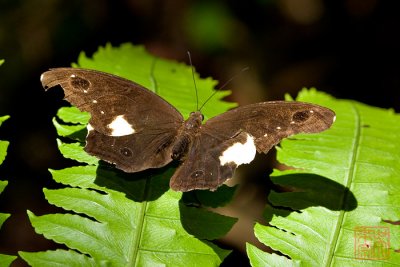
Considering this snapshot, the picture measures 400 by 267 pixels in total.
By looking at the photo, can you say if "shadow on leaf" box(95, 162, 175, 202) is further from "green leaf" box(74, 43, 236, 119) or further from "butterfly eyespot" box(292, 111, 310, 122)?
"butterfly eyespot" box(292, 111, 310, 122)

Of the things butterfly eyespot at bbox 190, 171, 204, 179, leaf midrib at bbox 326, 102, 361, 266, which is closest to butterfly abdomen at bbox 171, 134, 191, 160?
butterfly eyespot at bbox 190, 171, 204, 179

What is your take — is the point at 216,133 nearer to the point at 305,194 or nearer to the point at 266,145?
the point at 266,145

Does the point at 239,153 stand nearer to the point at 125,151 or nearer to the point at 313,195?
the point at 313,195

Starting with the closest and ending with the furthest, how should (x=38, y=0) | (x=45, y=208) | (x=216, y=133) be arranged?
1. (x=216, y=133)
2. (x=45, y=208)
3. (x=38, y=0)

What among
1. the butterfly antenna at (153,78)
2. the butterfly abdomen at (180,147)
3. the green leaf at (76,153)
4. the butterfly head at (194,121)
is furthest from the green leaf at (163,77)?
the green leaf at (76,153)

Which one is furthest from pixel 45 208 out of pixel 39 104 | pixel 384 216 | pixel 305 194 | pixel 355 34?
pixel 355 34

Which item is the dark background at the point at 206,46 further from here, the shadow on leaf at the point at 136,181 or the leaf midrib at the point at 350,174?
the shadow on leaf at the point at 136,181
